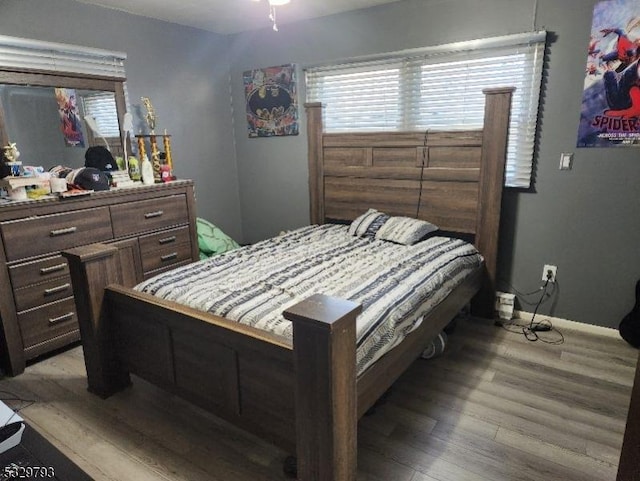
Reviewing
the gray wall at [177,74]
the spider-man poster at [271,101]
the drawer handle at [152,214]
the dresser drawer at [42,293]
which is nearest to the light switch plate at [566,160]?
the spider-man poster at [271,101]

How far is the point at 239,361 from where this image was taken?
1.62 m

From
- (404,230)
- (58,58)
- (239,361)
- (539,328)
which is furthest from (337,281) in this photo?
(58,58)

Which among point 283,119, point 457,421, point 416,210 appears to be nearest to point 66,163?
point 283,119

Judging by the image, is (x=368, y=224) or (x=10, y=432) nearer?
(x=10, y=432)

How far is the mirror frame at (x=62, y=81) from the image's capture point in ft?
8.61

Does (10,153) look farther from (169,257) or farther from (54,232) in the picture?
(169,257)

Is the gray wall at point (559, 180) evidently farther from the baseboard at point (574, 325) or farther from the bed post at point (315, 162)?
the bed post at point (315, 162)

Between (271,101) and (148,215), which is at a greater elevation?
(271,101)

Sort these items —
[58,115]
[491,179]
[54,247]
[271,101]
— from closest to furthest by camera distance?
1. [54,247]
2. [491,179]
3. [58,115]
4. [271,101]

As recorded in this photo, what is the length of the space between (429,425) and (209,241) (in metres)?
2.44

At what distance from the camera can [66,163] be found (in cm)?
295

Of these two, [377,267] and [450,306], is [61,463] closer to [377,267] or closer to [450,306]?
[377,267]

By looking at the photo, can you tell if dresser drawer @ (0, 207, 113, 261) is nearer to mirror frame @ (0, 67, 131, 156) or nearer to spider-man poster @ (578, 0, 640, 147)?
mirror frame @ (0, 67, 131, 156)

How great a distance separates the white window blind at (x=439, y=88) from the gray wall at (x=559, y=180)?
0.08 metres
